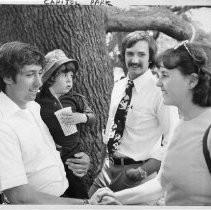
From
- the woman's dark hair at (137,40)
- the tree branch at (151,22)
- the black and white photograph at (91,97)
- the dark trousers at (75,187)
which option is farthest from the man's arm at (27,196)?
the tree branch at (151,22)

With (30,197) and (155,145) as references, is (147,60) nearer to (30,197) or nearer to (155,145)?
(155,145)

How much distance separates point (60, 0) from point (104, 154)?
3.21ft

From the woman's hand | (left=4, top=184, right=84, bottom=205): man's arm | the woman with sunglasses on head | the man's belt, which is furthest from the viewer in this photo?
the man's belt

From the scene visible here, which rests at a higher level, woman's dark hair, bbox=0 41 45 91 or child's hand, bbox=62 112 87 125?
woman's dark hair, bbox=0 41 45 91

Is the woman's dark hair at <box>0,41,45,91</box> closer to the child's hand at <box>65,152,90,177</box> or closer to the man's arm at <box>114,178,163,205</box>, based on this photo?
the child's hand at <box>65,152,90,177</box>

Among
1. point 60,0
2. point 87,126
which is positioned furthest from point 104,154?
point 60,0

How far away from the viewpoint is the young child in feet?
8.36

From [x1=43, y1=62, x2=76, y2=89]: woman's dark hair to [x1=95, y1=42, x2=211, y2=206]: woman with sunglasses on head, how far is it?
1.85 feet

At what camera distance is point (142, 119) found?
2.60 metres

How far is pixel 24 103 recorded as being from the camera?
248 cm

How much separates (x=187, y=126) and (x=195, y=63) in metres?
0.33

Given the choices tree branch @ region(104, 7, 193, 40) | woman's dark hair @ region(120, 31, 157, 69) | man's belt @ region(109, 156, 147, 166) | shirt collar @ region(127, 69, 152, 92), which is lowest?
man's belt @ region(109, 156, 147, 166)

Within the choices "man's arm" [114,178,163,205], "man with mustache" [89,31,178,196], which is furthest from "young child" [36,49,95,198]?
"man's arm" [114,178,163,205]

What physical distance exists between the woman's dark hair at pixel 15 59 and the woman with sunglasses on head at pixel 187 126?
0.72m
